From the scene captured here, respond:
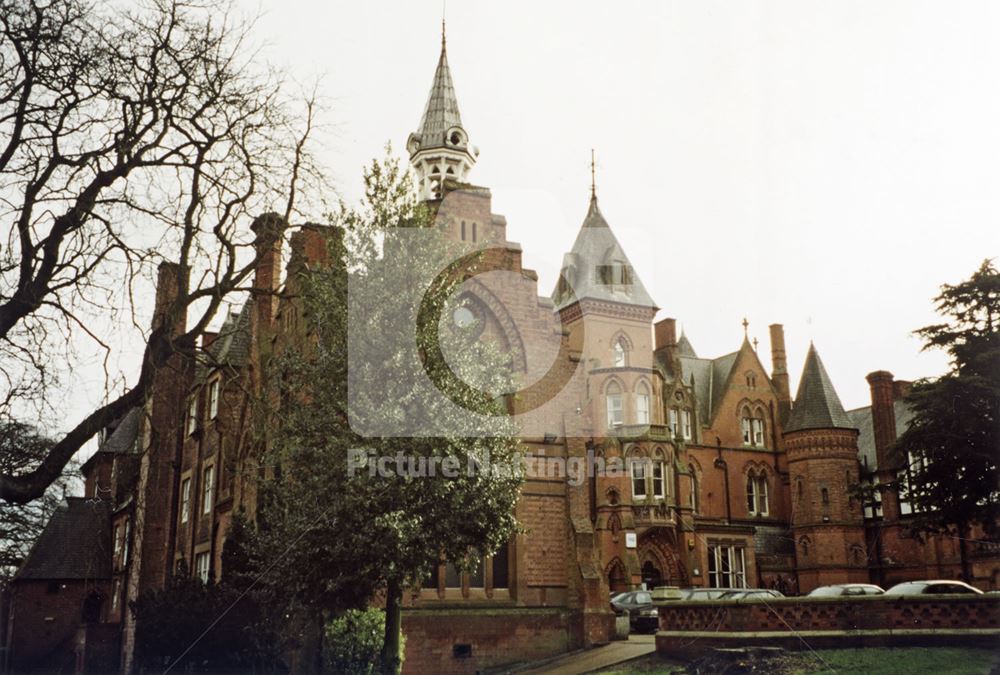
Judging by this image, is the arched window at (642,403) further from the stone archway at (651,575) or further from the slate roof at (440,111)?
the slate roof at (440,111)

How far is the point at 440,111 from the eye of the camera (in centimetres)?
3794

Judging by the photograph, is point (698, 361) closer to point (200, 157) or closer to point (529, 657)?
point (529, 657)

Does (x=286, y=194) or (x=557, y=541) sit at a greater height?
(x=286, y=194)

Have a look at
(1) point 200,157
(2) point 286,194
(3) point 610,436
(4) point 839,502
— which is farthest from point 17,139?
(4) point 839,502

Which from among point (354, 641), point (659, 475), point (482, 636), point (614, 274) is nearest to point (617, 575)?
point (659, 475)

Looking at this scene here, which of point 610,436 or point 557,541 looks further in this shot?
point 610,436

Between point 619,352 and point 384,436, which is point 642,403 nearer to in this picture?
point 619,352

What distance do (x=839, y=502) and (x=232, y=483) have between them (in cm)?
3360

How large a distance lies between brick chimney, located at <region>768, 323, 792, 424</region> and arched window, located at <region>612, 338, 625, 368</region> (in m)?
14.3

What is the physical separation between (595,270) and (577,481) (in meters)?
22.5

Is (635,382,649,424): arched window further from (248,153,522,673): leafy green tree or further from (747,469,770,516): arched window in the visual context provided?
(248,153,522,673): leafy green tree

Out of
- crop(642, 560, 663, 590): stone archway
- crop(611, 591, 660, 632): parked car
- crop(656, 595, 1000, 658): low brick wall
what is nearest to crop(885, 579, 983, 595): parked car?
crop(611, 591, 660, 632): parked car

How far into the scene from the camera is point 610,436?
45125 mm

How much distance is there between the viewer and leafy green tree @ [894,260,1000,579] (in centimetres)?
2728
